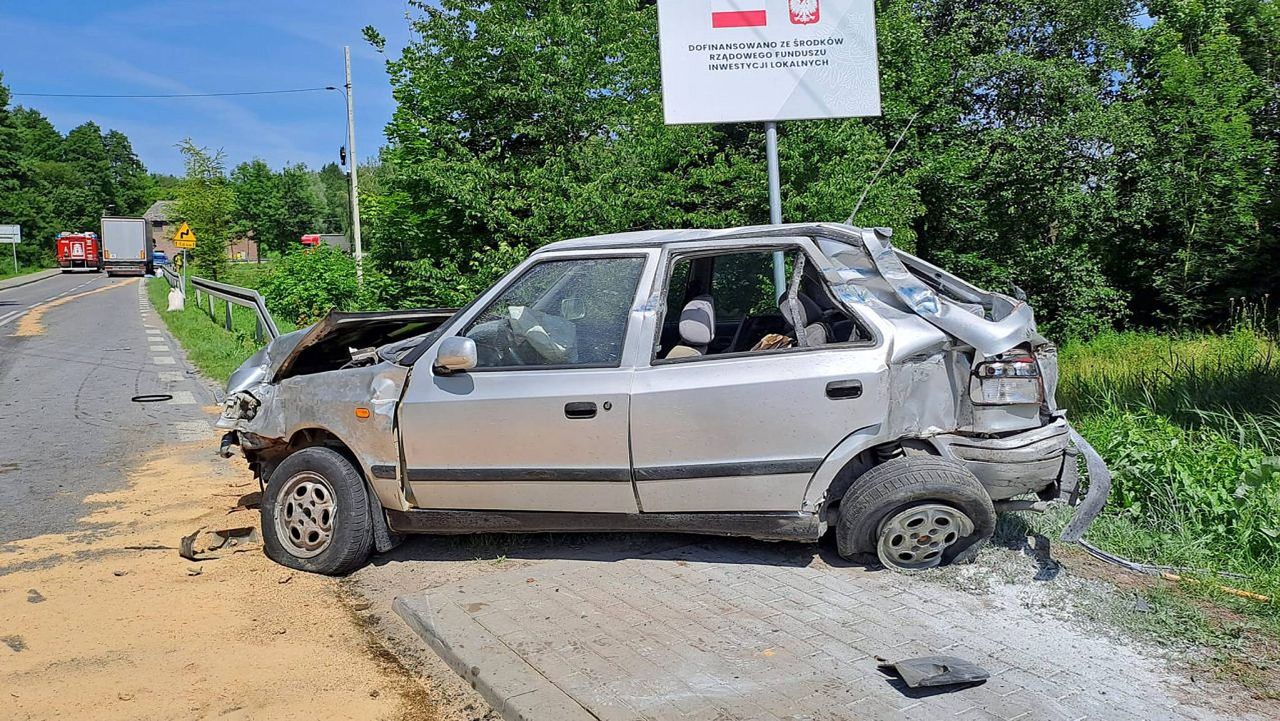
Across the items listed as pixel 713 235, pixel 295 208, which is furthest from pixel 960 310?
pixel 295 208

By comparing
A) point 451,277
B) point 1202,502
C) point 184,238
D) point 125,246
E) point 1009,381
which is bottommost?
point 1202,502

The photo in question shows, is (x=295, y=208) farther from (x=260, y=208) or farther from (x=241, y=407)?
(x=241, y=407)

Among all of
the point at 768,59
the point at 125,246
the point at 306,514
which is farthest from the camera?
the point at 125,246

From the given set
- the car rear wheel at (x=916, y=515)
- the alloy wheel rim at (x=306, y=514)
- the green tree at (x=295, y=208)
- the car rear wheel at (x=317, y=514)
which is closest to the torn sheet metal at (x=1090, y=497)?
the car rear wheel at (x=916, y=515)

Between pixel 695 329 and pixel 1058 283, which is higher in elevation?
pixel 1058 283

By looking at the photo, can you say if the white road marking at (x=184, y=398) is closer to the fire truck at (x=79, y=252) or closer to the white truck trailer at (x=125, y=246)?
the white truck trailer at (x=125, y=246)

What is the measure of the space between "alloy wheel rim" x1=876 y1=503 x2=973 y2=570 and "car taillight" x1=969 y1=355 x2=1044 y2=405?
1.90 ft

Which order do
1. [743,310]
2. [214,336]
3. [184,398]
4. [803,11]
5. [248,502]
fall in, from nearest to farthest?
1. [743,310]
2. [248,502]
3. [803,11]
4. [184,398]
5. [214,336]

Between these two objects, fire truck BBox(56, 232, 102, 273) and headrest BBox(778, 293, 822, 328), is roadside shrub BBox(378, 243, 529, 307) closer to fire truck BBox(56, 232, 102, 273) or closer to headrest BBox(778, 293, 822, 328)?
headrest BBox(778, 293, 822, 328)

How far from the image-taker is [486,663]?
3.76 m

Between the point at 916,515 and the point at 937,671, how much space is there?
1.15m

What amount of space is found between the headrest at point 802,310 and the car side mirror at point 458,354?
1611 millimetres

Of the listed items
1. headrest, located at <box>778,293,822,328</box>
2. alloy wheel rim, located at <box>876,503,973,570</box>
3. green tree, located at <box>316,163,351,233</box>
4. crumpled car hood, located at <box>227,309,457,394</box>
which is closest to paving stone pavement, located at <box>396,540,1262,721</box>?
alloy wheel rim, located at <box>876,503,973,570</box>

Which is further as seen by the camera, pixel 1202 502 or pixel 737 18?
pixel 737 18
